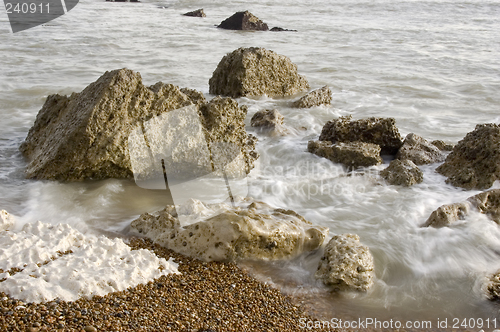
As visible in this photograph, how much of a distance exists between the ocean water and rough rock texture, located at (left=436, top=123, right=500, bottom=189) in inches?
6.7

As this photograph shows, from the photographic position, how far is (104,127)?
458 cm

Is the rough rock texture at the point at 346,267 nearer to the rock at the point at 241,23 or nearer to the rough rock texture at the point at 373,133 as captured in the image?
the rough rock texture at the point at 373,133

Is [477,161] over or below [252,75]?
below

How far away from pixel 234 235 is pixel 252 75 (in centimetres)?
509

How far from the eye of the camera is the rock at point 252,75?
798 cm

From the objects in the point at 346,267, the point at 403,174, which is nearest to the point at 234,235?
the point at 346,267

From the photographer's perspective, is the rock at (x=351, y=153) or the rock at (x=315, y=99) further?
the rock at (x=315, y=99)

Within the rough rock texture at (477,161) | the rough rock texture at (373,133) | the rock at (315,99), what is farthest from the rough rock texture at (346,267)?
the rock at (315,99)

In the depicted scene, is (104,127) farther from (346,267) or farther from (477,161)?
(477,161)

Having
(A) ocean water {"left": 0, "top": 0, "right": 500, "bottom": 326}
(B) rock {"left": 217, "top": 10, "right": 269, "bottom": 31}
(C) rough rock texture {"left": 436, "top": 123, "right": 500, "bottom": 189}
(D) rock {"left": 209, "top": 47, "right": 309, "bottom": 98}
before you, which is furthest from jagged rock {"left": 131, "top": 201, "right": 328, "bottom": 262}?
(B) rock {"left": 217, "top": 10, "right": 269, "bottom": 31}

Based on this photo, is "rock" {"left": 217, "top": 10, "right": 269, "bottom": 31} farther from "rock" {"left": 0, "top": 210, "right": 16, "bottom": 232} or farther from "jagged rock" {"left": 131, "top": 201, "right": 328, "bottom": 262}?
"rock" {"left": 0, "top": 210, "right": 16, "bottom": 232}

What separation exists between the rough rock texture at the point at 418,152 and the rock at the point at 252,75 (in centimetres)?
308

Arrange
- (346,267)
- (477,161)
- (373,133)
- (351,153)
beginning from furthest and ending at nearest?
1. (373,133)
2. (351,153)
3. (477,161)
4. (346,267)

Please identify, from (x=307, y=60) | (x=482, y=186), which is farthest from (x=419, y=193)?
(x=307, y=60)
